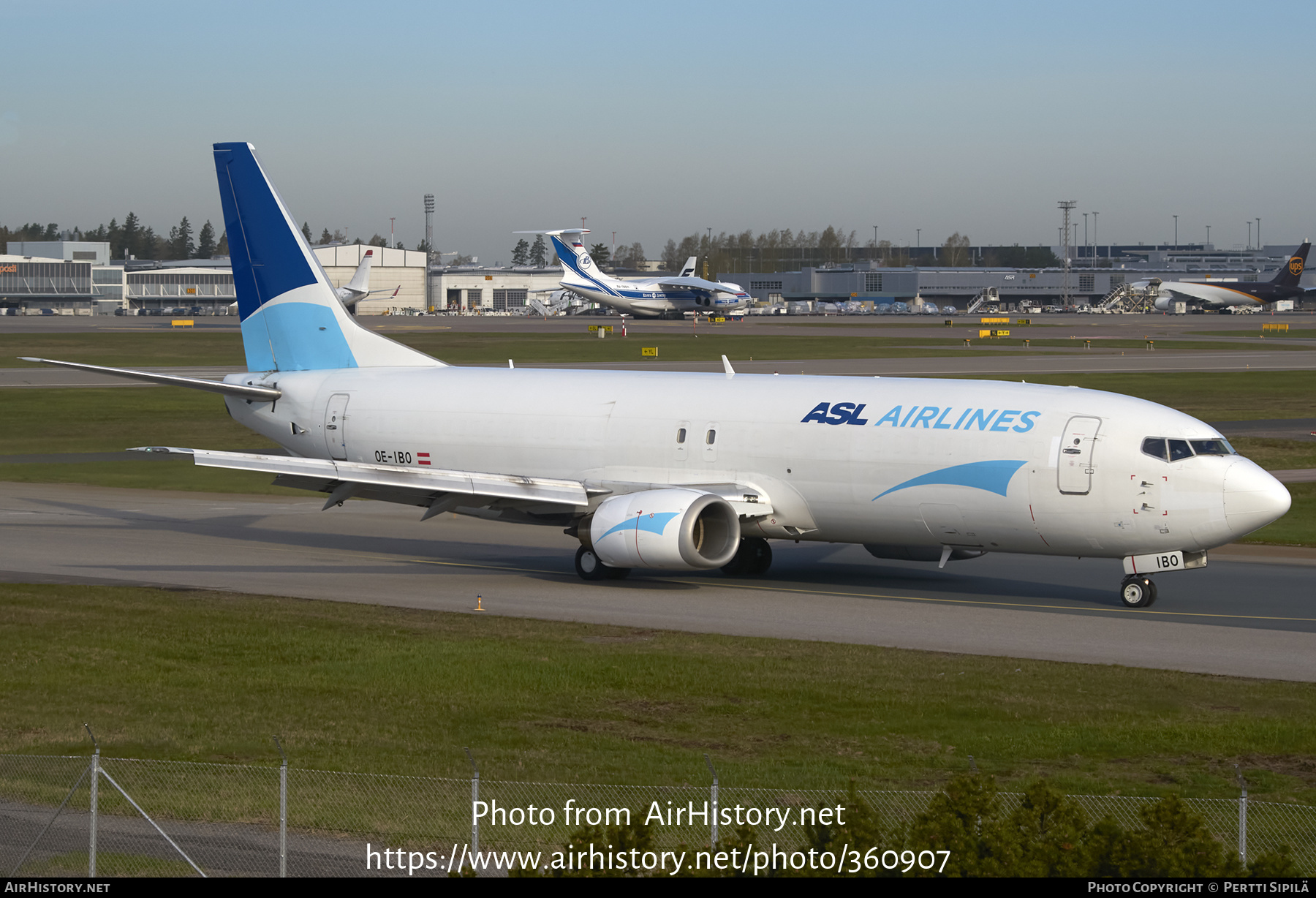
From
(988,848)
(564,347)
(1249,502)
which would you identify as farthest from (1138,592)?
(564,347)

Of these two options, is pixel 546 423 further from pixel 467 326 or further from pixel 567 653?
pixel 467 326

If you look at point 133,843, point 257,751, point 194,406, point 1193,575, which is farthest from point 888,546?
point 194,406

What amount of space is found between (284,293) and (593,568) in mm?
11983

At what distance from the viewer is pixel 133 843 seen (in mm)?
14234

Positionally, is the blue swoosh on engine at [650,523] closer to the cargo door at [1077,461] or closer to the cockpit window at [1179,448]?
the cargo door at [1077,461]

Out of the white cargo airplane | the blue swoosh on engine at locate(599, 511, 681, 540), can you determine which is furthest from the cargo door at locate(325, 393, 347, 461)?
the white cargo airplane

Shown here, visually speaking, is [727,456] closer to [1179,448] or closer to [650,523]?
[650,523]

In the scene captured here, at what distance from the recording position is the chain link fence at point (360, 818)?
13750 millimetres

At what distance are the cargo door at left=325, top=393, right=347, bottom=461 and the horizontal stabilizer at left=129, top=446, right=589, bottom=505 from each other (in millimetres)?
5115

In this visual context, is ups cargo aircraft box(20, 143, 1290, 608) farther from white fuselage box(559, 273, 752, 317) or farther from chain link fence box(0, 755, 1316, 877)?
white fuselage box(559, 273, 752, 317)

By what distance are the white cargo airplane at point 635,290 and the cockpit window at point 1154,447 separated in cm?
15625

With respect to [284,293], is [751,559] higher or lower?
lower

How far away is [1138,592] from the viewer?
28.8 meters

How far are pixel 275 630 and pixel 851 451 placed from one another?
11869mm
